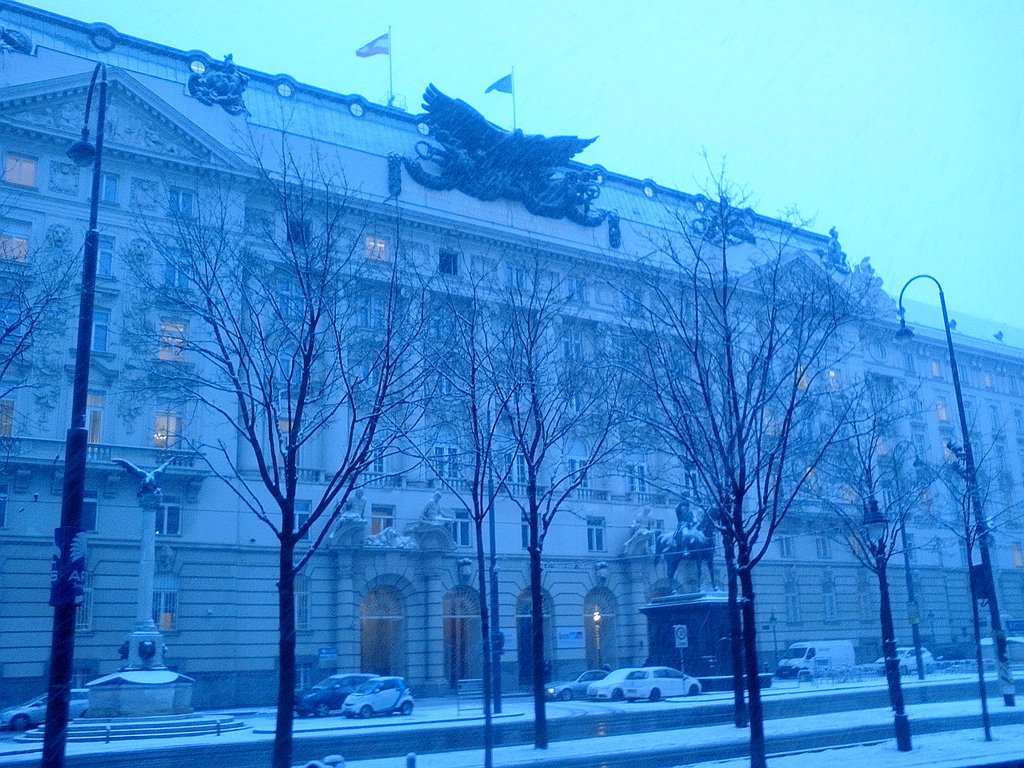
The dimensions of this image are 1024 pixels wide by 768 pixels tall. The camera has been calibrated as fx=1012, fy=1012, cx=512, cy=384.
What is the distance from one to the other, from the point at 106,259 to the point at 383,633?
2000 centimetres

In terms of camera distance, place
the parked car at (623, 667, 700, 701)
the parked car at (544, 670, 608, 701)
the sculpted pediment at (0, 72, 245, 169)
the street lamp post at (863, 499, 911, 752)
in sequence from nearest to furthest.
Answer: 1. the street lamp post at (863, 499, 911, 752)
2. the sculpted pediment at (0, 72, 245, 169)
3. the parked car at (623, 667, 700, 701)
4. the parked car at (544, 670, 608, 701)

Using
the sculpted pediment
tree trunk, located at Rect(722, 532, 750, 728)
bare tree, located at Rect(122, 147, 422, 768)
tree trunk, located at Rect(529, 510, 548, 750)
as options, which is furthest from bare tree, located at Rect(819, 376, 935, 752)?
the sculpted pediment

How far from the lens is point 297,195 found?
832 inches

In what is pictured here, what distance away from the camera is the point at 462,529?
48.2m

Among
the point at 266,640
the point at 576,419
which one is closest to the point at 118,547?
the point at 266,640

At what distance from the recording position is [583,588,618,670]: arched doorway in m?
51.5

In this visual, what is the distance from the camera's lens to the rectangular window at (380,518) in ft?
147

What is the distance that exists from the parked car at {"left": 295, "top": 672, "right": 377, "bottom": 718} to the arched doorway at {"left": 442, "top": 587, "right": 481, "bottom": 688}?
983 cm

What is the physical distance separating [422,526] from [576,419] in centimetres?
2034

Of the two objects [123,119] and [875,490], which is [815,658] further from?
[123,119]

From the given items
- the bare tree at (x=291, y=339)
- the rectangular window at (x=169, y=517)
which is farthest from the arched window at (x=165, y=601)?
the bare tree at (x=291, y=339)

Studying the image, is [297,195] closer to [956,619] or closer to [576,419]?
[576,419]

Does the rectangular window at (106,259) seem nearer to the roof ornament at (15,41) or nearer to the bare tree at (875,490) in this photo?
the roof ornament at (15,41)

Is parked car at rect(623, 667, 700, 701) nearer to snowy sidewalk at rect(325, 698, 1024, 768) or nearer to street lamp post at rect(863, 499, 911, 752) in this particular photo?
snowy sidewalk at rect(325, 698, 1024, 768)
